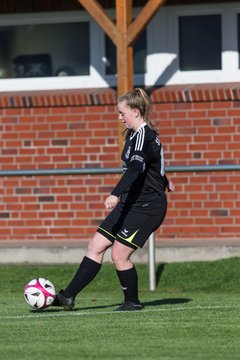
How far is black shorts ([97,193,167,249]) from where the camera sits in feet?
29.3

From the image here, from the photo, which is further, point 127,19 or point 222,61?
point 222,61

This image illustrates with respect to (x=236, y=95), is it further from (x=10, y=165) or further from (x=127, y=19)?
(x=10, y=165)

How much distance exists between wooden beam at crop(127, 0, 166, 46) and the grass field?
257cm

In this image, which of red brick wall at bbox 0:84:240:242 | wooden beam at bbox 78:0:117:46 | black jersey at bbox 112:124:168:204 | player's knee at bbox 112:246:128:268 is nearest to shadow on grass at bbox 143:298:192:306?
player's knee at bbox 112:246:128:268

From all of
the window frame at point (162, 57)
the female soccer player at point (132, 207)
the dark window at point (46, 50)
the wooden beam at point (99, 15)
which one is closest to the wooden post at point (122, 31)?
the wooden beam at point (99, 15)

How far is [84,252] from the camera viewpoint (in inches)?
517

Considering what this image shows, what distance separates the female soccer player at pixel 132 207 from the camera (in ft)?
29.2

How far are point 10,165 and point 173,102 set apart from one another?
2.06 meters

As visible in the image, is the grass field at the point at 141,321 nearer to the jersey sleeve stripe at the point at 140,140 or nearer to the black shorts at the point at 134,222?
the black shorts at the point at 134,222

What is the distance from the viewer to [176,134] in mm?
14250

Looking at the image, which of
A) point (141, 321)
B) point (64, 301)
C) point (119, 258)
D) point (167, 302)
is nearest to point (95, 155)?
point (167, 302)

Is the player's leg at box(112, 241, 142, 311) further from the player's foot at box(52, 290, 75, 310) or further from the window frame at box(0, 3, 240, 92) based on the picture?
the window frame at box(0, 3, 240, 92)

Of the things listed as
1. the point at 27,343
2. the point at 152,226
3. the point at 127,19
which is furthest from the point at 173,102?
the point at 27,343

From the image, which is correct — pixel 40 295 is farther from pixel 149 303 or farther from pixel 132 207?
pixel 149 303
